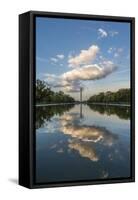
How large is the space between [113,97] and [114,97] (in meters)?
0.02

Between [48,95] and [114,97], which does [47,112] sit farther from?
[114,97]

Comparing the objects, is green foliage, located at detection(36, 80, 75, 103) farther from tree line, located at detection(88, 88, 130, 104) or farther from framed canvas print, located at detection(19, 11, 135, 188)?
tree line, located at detection(88, 88, 130, 104)

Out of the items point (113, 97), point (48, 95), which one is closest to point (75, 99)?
point (48, 95)

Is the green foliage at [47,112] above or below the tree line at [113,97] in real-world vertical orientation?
below

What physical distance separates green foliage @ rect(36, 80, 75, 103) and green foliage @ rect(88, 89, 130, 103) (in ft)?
1.52

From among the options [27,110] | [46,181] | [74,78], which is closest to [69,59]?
[74,78]

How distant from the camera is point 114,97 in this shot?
1116 cm

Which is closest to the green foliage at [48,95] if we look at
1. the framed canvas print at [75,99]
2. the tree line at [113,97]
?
the framed canvas print at [75,99]

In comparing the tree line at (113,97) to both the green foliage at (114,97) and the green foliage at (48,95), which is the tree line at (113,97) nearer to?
the green foliage at (114,97)

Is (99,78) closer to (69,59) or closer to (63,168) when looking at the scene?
(69,59)

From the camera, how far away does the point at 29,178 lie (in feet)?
34.5

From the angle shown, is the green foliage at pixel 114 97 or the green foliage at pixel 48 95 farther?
the green foliage at pixel 114 97

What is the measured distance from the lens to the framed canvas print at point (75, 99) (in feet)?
34.7

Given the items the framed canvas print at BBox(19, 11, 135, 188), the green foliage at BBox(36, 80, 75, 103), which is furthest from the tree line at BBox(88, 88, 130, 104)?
the green foliage at BBox(36, 80, 75, 103)
